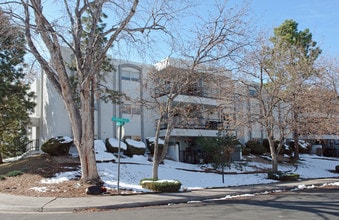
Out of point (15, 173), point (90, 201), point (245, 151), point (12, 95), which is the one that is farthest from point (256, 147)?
point (90, 201)

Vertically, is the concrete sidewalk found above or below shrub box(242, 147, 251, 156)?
below

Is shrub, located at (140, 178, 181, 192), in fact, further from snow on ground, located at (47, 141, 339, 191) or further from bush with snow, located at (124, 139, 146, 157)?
bush with snow, located at (124, 139, 146, 157)

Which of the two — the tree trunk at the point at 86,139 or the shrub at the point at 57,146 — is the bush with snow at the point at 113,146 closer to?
the shrub at the point at 57,146

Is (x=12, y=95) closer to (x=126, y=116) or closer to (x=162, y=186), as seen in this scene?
(x=126, y=116)

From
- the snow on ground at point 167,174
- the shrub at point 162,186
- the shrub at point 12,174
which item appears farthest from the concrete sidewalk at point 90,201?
the shrub at point 12,174

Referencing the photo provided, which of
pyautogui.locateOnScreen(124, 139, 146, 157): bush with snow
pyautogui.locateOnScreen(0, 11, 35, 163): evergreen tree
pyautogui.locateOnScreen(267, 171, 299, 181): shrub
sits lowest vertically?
pyautogui.locateOnScreen(267, 171, 299, 181): shrub

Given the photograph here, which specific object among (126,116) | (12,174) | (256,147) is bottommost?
(12,174)

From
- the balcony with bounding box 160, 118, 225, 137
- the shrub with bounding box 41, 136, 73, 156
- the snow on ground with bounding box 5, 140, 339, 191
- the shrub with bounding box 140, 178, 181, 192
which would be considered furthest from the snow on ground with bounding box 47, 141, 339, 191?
the balcony with bounding box 160, 118, 225, 137

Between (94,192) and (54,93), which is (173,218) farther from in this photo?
(54,93)

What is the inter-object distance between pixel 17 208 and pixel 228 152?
44.9ft

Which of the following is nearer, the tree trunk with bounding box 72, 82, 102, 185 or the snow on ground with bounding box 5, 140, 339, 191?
the tree trunk with bounding box 72, 82, 102, 185

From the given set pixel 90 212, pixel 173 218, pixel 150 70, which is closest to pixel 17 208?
pixel 90 212

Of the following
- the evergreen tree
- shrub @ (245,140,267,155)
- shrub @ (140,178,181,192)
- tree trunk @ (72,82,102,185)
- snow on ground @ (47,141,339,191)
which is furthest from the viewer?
shrub @ (245,140,267,155)

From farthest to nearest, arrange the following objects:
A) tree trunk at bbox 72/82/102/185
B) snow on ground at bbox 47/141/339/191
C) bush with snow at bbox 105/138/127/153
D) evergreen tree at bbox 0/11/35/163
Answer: bush with snow at bbox 105/138/127/153 → evergreen tree at bbox 0/11/35/163 → snow on ground at bbox 47/141/339/191 → tree trunk at bbox 72/82/102/185
